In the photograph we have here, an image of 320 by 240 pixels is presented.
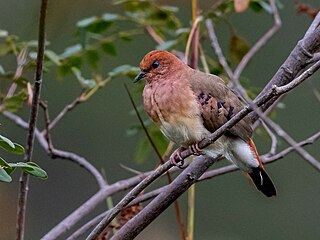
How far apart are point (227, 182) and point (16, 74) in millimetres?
4843

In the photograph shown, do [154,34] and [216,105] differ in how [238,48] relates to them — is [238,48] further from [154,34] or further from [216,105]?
[216,105]

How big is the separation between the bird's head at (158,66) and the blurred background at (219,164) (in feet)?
11.3

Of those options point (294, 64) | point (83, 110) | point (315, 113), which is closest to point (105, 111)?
point (83, 110)

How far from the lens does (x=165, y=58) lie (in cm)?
324

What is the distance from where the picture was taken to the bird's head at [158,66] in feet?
10.4

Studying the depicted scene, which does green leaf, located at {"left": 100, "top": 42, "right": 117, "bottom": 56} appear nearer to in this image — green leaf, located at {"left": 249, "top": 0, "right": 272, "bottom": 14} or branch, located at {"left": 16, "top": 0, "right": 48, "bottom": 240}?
green leaf, located at {"left": 249, "top": 0, "right": 272, "bottom": 14}

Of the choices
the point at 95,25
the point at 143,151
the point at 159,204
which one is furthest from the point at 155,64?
the point at 159,204

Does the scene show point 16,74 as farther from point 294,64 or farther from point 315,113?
point 315,113

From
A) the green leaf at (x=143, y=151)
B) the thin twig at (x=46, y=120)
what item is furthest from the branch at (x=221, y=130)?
the green leaf at (x=143, y=151)

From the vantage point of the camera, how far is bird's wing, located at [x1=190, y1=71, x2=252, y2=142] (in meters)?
2.91

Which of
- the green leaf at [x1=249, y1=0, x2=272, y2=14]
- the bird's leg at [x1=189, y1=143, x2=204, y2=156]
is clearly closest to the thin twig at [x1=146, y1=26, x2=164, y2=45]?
the green leaf at [x1=249, y1=0, x2=272, y2=14]

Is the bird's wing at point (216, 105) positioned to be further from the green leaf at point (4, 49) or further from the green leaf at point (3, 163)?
the green leaf at point (3, 163)

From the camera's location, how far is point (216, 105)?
2.92 meters

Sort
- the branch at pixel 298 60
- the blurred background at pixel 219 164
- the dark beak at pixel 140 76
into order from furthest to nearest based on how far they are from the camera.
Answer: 1. the blurred background at pixel 219 164
2. the dark beak at pixel 140 76
3. the branch at pixel 298 60
